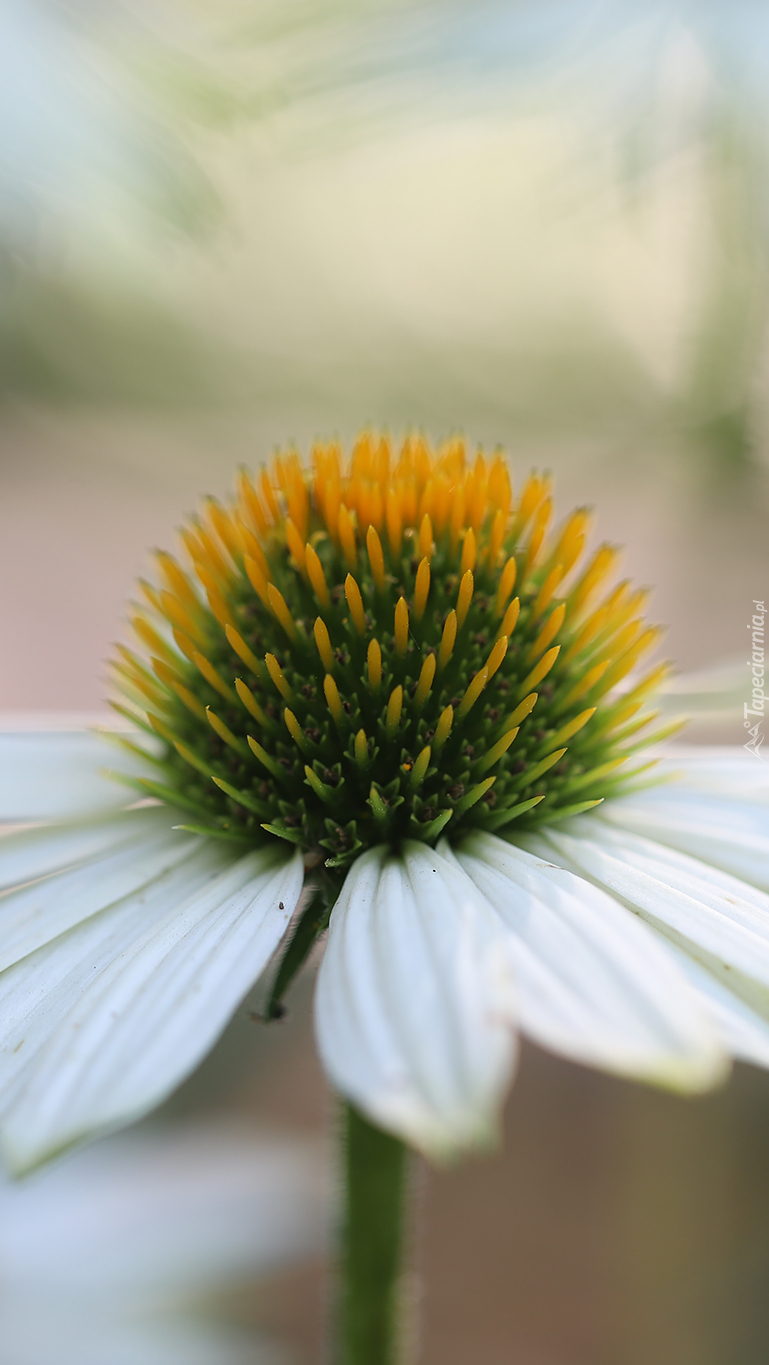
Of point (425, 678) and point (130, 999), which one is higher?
point (425, 678)

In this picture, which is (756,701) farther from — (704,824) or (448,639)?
(448,639)

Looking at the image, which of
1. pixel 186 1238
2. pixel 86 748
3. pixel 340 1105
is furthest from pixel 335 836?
pixel 186 1238

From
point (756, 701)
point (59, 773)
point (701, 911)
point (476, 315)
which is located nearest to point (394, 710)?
point (701, 911)

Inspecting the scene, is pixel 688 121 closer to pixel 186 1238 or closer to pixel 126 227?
pixel 126 227

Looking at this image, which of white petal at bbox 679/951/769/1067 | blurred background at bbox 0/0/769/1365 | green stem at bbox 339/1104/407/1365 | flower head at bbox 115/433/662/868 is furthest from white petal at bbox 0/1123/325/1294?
white petal at bbox 679/951/769/1067

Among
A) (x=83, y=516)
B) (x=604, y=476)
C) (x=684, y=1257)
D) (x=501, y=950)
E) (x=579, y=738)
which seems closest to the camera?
(x=501, y=950)
